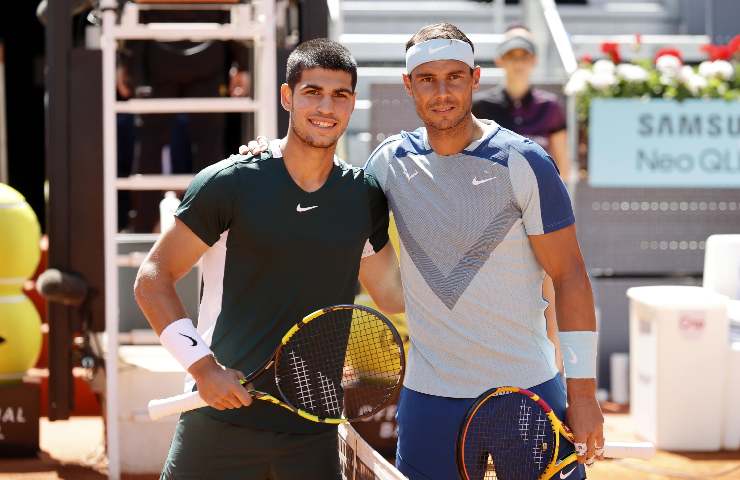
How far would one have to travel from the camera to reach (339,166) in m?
3.54

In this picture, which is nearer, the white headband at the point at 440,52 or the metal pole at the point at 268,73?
the white headband at the point at 440,52

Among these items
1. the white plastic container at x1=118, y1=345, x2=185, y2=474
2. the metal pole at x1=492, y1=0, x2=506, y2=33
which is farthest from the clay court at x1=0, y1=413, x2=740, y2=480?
→ the metal pole at x1=492, y1=0, x2=506, y2=33

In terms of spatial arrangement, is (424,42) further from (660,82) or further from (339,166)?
(660,82)

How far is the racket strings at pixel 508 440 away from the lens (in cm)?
322

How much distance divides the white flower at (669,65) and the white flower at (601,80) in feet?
1.24

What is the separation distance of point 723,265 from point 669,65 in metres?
2.00

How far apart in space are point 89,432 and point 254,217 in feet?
15.2

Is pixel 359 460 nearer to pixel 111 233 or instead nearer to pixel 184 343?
pixel 184 343

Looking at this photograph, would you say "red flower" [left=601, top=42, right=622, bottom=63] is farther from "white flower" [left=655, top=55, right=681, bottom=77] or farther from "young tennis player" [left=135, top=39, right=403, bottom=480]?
"young tennis player" [left=135, top=39, right=403, bottom=480]

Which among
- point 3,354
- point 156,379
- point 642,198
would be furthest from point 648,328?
point 3,354

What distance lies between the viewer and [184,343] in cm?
324

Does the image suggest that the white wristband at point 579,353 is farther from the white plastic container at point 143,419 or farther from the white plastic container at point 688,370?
the white plastic container at point 688,370

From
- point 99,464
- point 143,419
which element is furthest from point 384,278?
point 99,464

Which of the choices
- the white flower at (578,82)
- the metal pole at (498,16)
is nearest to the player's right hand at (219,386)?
the white flower at (578,82)
